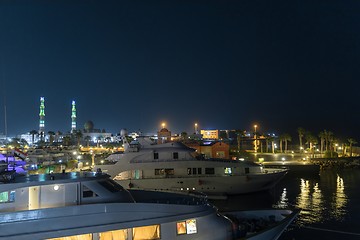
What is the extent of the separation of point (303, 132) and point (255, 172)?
48.5 metres

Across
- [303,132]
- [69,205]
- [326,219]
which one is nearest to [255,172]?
[326,219]

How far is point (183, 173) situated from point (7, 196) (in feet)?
61.1

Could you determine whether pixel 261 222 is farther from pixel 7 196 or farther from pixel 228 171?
pixel 228 171

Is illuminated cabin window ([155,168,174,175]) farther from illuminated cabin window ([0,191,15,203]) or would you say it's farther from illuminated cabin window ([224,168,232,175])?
illuminated cabin window ([0,191,15,203])

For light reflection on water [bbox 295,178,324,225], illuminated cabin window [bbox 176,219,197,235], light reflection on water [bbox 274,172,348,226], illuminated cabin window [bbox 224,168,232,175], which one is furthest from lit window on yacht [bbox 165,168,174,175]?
illuminated cabin window [bbox 176,219,197,235]

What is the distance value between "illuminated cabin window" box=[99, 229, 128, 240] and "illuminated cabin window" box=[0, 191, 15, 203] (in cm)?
350

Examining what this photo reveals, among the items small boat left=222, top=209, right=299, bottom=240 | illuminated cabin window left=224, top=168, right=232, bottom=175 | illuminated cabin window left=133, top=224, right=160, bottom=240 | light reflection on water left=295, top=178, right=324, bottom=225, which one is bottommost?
light reflection on water left=295, top=178, right=324, bottom=225

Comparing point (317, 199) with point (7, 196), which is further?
point (317, 199)

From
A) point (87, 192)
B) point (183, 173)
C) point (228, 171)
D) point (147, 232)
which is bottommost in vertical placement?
point (147, 232)

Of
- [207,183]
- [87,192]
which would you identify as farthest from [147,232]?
[207,183]

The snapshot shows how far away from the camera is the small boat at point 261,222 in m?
13.9

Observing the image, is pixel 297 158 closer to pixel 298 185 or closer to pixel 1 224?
pixel 298 185

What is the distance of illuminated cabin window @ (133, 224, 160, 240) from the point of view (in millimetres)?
11891

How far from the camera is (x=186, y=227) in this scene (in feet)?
41.1
